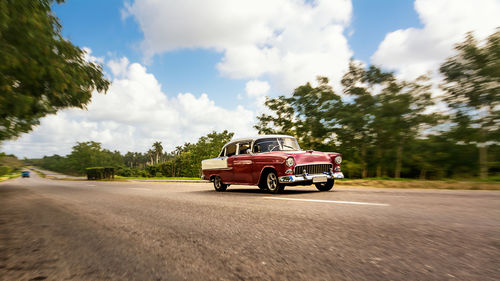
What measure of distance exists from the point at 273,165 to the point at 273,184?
0.56 metres

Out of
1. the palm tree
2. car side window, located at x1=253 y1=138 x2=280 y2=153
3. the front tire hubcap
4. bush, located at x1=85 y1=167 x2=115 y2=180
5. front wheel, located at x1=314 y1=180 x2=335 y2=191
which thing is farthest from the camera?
the palm tree

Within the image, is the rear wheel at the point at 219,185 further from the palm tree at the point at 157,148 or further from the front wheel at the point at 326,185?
the palm tree at the point at 157,148

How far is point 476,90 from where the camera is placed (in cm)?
1509

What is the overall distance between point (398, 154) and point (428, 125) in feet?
8.17

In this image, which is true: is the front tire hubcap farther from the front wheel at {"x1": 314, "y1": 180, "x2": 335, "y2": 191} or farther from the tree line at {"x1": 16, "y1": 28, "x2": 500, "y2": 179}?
the tree line at {"x1": 16, "y1": 28, "x2": 500, "y2": 179}

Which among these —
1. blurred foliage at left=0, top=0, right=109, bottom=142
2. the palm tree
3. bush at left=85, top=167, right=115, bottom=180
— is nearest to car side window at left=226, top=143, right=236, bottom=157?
blurred foliage at left=0, top=0, right=109, bottom=142

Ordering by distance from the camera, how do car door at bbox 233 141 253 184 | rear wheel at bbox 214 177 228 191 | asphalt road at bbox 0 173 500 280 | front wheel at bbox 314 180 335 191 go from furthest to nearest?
rear wheel at bbox 214 177 228 191, car door at bbox 233 141 253 184, front wheel at bbox 314 180 335 191, asphalt road at bbox 0 173 500 280

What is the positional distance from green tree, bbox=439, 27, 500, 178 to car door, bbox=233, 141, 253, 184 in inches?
508

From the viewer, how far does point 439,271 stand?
1.86m

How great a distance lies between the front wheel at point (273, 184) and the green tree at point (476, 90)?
513 inches

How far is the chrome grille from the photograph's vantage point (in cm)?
816

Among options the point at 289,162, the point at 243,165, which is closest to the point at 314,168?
the point at 289,162

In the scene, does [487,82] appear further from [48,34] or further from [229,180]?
[48,34]

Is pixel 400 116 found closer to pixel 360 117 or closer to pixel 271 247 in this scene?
pixel 360 117
